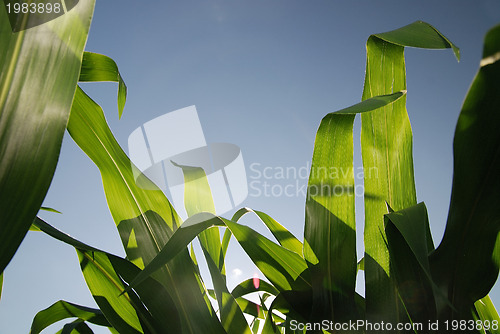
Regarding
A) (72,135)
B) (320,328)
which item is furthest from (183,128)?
(320,328)

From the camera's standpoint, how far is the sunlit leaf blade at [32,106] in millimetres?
158

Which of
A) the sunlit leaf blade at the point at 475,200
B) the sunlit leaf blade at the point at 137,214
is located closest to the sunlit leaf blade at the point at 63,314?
the sunlit leaf blade at the point at 137,214

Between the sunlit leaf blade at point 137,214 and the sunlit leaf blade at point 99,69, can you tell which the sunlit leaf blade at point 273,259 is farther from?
the sunlit leaf blade at point 99,69

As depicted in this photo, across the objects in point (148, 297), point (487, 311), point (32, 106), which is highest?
point (32, 106)

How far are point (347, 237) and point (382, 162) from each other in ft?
0.27

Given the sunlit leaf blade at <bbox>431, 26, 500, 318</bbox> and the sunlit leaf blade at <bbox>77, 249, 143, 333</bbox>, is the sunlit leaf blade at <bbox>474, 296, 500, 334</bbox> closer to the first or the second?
the sunlit leaf blade at <bbox>431, 26, 500, 318</bbox>

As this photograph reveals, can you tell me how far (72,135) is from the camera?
31 cm

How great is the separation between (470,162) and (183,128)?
0.38m

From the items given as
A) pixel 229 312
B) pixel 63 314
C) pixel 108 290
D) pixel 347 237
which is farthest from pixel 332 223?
pixel 63 314

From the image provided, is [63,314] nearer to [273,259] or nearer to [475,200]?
[273,259]

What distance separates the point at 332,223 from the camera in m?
0.31

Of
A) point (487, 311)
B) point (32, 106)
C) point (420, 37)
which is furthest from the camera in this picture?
point (487, 311)

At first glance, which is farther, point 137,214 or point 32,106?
point 137,214

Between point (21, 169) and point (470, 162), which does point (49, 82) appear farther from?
point (470, 162)
